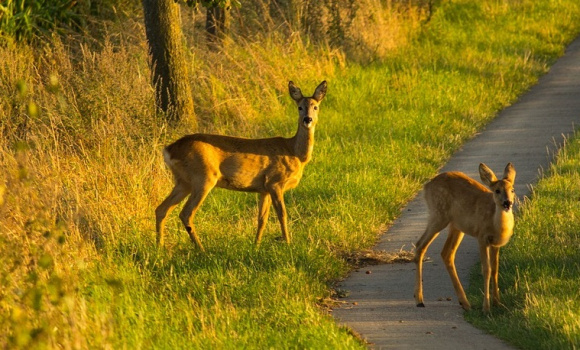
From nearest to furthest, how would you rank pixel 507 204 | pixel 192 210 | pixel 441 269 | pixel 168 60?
pixel 507 204
pixel 441 269
pixel 192 210
pixel 168 60

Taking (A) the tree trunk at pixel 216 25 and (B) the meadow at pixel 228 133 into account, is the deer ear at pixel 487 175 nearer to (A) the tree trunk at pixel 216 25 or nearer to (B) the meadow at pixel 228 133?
(B) the meadow at pixel 228 133

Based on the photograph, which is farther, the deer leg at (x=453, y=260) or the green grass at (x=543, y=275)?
the deer leg at (x=453, y=260)

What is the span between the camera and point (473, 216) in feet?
29.1

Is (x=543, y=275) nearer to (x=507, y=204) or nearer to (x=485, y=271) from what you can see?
(x=485, y=271)

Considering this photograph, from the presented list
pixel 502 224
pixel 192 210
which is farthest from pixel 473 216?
pixel 192 210

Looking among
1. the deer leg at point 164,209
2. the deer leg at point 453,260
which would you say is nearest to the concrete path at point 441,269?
the deer leg at point 453,260

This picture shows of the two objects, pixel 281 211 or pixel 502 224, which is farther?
pixel 281 211

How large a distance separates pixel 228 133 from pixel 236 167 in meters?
4.27

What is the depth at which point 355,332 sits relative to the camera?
7.95 meters

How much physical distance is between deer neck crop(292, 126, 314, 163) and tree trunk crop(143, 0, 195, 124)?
2884mm

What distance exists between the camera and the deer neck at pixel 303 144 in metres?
11.0

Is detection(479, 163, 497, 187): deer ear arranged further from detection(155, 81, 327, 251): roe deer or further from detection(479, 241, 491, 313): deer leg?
detection(155, 81, 327, 251): roe deer

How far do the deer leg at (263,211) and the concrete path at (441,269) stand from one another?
112 centimetres

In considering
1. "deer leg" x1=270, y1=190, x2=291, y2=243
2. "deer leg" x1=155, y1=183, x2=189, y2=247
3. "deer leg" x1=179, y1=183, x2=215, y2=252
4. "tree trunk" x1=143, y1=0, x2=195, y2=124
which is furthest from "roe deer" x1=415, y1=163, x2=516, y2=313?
"tree trunk" x1=143, y1=0, x2=195, y2=124
